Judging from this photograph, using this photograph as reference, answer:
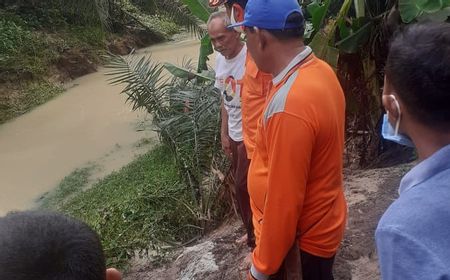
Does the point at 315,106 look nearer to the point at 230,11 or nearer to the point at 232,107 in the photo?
the point at 230,11

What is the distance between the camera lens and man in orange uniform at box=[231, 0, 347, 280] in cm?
189

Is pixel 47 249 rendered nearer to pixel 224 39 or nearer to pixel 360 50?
pixel 224 39

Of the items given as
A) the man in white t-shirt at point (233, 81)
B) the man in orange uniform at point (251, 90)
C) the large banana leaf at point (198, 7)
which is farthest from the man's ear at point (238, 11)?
the large banana leaf at point (198, 7)

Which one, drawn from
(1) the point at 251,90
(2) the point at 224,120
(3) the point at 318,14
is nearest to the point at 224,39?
(2) the point at 224,120

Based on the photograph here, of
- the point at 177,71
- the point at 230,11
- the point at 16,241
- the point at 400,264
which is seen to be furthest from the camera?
the point at 177,71

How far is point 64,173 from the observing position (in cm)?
909

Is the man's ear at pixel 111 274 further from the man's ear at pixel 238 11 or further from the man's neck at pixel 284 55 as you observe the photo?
the man's ear at pixel 238 11

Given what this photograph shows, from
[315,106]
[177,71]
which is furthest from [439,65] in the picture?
[177,71]

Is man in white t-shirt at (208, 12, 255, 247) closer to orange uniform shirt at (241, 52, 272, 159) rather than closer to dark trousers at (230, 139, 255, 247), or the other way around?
dark trousers at (230, 139, 255, 247)

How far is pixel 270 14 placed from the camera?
205cm

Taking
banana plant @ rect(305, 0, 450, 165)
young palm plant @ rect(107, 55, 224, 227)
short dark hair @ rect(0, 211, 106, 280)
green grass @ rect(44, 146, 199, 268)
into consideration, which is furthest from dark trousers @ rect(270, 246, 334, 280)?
young palm plant @ rect(107, 55, 224, 227)

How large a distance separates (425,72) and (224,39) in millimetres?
2197

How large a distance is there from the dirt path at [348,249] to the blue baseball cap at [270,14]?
149cm

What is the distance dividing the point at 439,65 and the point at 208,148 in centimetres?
394
